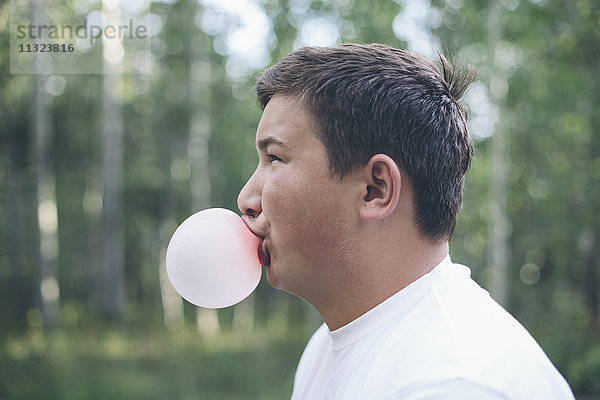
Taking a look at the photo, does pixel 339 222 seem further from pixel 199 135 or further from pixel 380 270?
pixel 199 135

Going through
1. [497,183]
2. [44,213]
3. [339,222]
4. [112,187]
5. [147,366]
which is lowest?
[147,366]

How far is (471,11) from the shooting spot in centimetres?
1066

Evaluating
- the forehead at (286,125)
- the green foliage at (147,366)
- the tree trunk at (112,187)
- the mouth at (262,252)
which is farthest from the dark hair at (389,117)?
the tree trunk at (112,187)

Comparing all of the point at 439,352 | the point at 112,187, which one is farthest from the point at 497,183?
the point at 112,187

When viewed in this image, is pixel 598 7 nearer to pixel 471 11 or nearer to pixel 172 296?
pixel 471 11

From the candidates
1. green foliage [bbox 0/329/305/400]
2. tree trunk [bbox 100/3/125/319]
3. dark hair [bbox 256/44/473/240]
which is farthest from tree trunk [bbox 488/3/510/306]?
tree trunk [bbox 100/3/125/319]

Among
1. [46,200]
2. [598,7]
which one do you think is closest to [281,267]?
[598,7]

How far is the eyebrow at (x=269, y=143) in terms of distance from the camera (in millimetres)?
1652

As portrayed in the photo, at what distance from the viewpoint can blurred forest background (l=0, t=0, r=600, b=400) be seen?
895cm

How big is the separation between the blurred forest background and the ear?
65 cm

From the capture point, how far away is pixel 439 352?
1346 millimetres

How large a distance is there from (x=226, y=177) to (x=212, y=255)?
19622 mm

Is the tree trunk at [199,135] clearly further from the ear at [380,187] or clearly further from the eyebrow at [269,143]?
the ear at [380,187]

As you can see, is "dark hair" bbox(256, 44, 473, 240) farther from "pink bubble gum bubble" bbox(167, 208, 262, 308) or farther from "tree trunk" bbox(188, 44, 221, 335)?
"tree trunk" bbox(188, 44, 221, 335)
